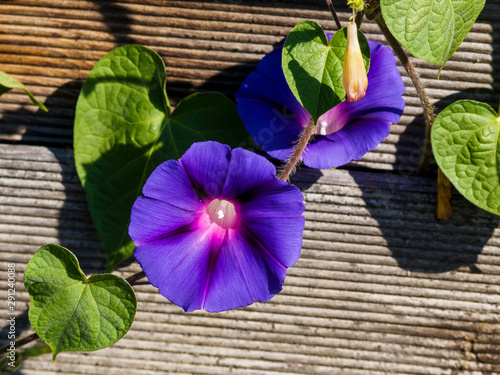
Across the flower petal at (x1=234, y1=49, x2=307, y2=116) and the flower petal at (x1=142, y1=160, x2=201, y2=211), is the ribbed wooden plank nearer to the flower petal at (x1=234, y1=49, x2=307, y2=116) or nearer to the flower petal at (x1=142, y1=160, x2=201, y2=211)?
the flower petal at (x1=234, y1=49, x2=307, y2=116)

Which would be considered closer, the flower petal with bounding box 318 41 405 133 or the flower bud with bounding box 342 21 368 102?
the flower bud with bounding box 342 21 368 102

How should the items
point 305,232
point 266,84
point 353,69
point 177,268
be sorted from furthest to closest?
point 305,232 → point 266,84 → point 177,268 → point 353,69

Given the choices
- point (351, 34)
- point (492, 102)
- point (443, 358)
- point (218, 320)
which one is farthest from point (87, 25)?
point (443, 358)

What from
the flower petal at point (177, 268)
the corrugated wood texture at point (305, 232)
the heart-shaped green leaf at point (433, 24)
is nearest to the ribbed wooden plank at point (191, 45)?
the corrugated wood texture at point (305, 232)

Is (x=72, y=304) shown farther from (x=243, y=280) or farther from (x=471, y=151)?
(x=471, y=151)

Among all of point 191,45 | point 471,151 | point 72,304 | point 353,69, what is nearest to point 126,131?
point 191,45

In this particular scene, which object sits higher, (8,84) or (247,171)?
(8,84)

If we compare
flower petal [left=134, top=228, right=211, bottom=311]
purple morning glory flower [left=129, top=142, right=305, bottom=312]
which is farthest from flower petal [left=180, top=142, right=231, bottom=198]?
flower petal [left=134, top=228, right=211, bottom=311]
